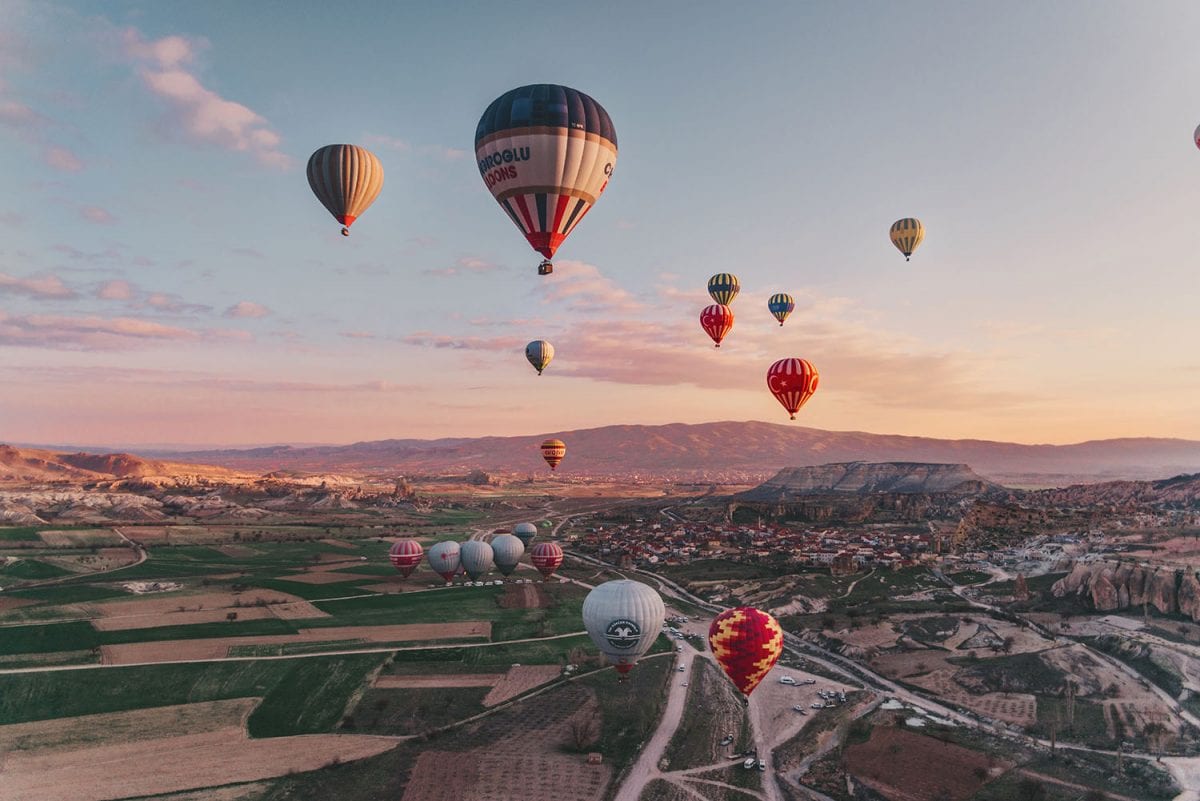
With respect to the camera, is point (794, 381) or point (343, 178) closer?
point (343, 178)

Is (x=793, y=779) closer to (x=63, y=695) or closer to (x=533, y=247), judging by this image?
(x=533, y=247)

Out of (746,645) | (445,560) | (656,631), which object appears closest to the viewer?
(746,645)

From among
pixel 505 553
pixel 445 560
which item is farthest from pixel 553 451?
pixel 445 560

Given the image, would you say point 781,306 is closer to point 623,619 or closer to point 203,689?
point 623,619

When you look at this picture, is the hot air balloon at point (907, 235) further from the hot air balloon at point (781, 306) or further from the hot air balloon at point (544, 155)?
the hot air balloon at point (544, 155)

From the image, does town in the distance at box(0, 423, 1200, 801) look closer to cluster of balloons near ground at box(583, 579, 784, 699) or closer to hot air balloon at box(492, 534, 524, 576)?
hot air balloon at box(492, 534, 524, 576)

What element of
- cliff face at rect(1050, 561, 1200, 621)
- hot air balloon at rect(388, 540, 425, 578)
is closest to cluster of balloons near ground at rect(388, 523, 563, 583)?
hot air balloon at rect(388, 540, 425, 578)
